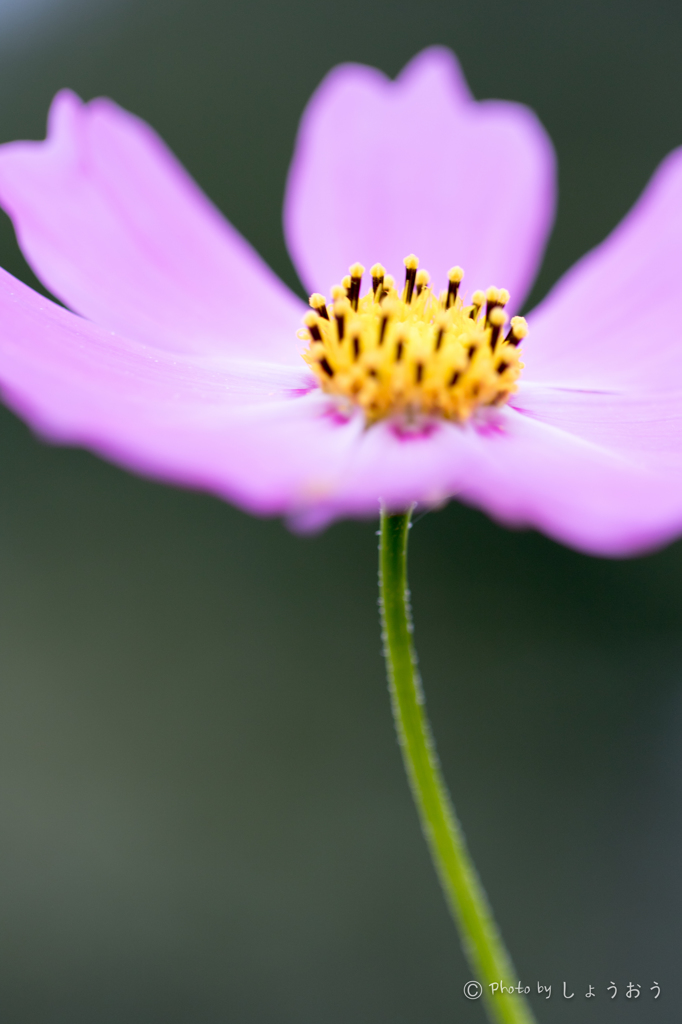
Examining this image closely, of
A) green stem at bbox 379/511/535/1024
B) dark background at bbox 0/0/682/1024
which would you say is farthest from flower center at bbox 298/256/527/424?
dark background at bbox 0/0/682/1024

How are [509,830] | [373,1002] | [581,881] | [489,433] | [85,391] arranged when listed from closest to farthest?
[85,391], [489,433], [373,1002], [581,881], [509,830]

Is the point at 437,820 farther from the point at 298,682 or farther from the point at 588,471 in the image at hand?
the point at 298,682

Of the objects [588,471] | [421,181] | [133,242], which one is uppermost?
[421,181]

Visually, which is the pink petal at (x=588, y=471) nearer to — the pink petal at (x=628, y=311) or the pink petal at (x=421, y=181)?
the pink petal at (x=628, y=311)

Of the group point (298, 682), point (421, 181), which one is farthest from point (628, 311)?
point (298, 682)

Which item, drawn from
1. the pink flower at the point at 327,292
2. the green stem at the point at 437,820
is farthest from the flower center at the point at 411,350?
the green stem at the point at 437,820

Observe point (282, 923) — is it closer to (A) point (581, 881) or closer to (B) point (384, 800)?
(B) point (384, 800)

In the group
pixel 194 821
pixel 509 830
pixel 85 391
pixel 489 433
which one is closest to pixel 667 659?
pixel 509 830
